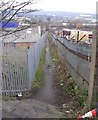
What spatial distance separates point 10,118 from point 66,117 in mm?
1460

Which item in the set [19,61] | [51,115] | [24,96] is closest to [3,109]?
[51,115]

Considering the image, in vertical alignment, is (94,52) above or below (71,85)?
above

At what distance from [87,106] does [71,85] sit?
12.5 feet

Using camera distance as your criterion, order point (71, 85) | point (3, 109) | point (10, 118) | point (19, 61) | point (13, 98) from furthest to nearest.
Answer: point (71, 85)
point (19, 61)
point (13, 98)
point (3, 109)
point (10, 118)

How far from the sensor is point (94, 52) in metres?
7.55

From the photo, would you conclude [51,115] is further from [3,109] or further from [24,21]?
[24,21]

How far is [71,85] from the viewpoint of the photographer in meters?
11.4

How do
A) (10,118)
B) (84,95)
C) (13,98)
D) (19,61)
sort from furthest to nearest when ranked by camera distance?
(19,61)
(13,98)
(84,95)
(10,118)

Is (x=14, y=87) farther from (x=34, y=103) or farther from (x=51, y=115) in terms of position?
(x=51, y=115)

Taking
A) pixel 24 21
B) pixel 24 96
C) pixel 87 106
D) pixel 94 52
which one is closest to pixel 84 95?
pixel 87 106

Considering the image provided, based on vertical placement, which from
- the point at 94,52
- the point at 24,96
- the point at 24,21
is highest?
the point at 24,21

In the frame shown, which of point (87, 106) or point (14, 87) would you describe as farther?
point (14, 87)

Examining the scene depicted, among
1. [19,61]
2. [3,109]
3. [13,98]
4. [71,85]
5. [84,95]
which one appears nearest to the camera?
[3,109]

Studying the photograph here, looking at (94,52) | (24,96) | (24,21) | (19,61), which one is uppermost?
(24,21)
